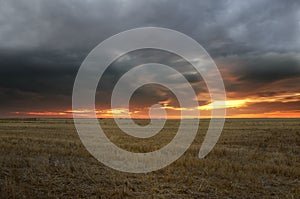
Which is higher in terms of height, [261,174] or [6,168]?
[6,168]

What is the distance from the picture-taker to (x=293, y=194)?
9.31 metres

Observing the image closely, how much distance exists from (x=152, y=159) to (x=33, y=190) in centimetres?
678

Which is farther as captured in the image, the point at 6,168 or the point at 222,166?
the point at 222,166

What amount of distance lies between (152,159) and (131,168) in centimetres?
241

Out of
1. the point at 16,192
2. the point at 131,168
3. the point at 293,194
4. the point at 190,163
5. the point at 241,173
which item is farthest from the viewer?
the point at 190,163

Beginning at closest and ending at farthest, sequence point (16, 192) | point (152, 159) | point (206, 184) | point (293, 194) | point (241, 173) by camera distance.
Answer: point (16, 192) < point (293, 194) < point (206, 184) < point (241, 173) < point (152, 159)

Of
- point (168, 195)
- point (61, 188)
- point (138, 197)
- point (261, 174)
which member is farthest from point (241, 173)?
point (61, 188)

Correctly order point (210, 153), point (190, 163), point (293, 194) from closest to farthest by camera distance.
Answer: point (293, 194) → point (190, 163) → point (210, 153)

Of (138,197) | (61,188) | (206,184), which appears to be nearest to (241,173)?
(206,184)

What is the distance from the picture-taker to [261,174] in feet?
39.7

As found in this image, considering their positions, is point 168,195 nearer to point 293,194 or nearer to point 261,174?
point 293,194

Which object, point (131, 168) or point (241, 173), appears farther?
point (131, 168)

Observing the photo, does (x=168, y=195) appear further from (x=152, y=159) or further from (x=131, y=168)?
(x=152, y=159)

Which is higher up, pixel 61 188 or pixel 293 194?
pixel 61 188
